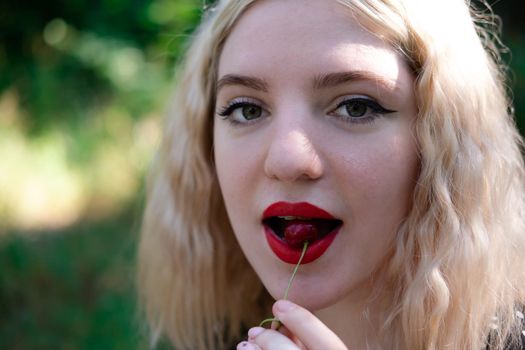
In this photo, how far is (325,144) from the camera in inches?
46.0

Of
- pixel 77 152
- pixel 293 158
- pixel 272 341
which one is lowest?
pixel 272 341

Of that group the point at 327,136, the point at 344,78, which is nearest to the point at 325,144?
the point at 327,136

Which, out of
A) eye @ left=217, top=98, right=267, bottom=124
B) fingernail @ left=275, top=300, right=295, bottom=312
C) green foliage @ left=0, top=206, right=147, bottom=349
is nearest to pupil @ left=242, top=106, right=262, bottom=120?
eye @ left=217, top=98, right=267, bottom=124

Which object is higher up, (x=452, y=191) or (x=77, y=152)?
(x=77, y=152)

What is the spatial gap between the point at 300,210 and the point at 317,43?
29cm

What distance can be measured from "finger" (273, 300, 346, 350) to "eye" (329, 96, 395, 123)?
0.34 m

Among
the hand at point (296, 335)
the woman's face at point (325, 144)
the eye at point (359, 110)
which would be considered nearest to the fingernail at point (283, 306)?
the hand at point (296, 335)

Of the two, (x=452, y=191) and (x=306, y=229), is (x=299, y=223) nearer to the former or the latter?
(x=306, y=229)

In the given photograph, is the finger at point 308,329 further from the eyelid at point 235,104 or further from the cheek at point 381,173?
the eyelid at point 235,104

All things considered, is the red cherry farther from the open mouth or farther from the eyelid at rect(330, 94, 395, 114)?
the eyelid at rect(330, 94, 395, 114)

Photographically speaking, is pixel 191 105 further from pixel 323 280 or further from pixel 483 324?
pixel 483 324

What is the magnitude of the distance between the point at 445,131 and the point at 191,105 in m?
0.59

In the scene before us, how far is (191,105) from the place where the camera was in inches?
60.2

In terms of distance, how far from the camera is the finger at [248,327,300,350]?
3.48 ft
